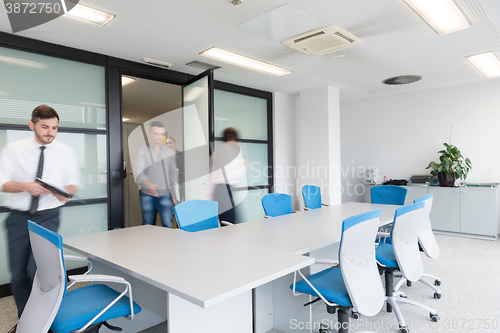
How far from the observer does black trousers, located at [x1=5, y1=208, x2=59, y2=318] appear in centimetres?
280

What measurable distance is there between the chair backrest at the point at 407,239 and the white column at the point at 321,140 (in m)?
3.73

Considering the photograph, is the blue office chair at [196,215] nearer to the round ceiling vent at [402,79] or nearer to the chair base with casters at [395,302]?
the chair base with casters at [395,302]

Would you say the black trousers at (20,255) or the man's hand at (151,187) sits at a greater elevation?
the man's hand at (151,187)

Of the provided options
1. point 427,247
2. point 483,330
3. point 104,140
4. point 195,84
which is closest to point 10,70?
point 104,140

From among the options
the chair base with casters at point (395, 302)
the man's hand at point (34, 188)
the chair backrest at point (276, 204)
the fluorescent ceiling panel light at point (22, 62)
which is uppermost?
the fluorescent ceiling panel light at point (22, 62)

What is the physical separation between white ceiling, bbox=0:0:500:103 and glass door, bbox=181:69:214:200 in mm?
409

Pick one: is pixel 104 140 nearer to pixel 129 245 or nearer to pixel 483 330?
pixel 129 245

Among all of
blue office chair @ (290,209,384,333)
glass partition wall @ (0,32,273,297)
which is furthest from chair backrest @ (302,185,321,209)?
blue office chair @ (290,209,384,333)

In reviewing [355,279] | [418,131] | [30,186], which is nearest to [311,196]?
[355,279]

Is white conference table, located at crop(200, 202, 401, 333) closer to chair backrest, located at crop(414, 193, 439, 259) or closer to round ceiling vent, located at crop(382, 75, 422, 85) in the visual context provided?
chair backrest, located at crop(414, 193, 439, 259)

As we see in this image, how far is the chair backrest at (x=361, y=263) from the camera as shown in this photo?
202 cm

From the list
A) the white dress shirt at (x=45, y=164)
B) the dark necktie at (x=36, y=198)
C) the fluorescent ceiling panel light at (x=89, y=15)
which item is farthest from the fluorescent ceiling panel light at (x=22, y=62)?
the dark necktie at (x=36, y=198)

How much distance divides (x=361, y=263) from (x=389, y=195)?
310 centimetres

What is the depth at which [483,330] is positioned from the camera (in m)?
2.69
